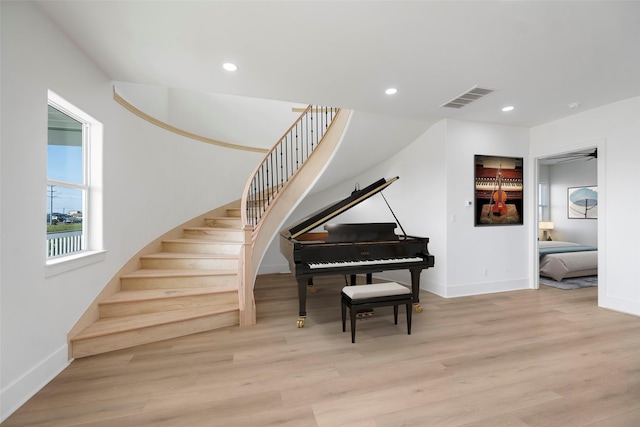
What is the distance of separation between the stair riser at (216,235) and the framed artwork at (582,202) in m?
9.02

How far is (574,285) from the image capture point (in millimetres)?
4676

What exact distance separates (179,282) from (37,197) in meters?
1.69

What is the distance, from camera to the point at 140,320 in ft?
9.04

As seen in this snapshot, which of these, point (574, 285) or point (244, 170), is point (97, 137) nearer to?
point (244, 170)

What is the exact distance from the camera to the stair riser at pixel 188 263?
11.9 feet

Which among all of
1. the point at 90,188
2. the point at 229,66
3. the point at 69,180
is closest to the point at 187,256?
the point at 90,188

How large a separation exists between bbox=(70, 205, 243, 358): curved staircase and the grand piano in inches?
35.5

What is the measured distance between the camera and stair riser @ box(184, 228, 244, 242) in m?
4.28

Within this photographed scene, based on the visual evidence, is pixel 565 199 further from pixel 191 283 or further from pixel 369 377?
pixel 191 283

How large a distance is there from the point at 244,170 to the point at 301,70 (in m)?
3.22

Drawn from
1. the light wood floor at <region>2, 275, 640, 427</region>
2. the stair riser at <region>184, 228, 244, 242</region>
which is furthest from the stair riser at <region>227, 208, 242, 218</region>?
the light wood floor at <region>2, 275, 640, 427</region>

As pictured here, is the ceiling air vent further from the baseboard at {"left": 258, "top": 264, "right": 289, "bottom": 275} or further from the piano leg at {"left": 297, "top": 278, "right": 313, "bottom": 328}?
the baseboard at {"left": 258, "top": 264, "right": 289, "bottom": 275}

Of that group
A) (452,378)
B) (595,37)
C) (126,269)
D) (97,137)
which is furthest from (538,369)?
(97,137)

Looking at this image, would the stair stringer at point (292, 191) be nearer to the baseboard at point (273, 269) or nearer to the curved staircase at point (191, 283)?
the curved staircase at point (191, 283)
